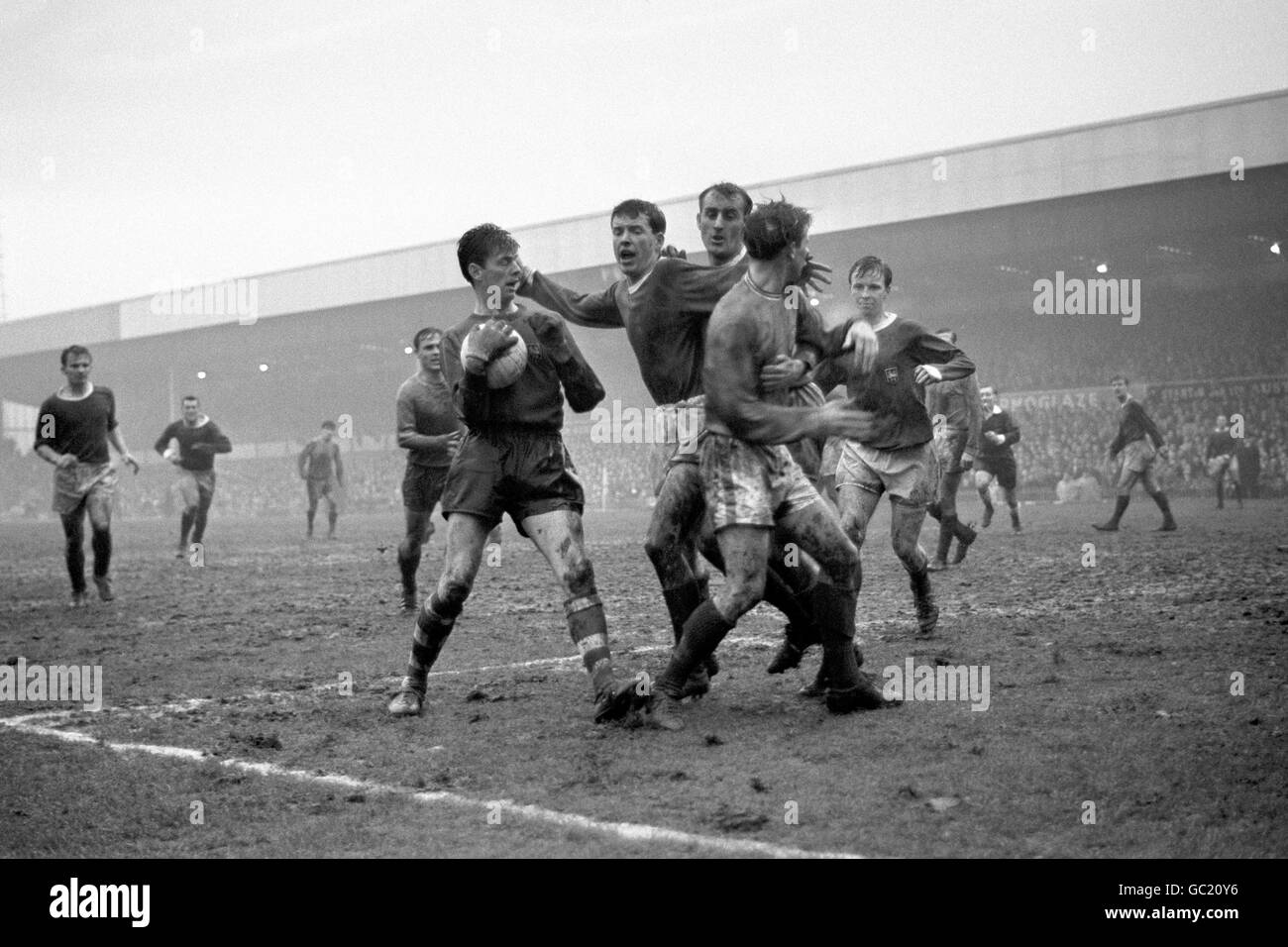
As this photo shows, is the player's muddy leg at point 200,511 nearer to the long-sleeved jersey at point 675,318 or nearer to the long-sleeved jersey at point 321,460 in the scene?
the long-sleeved jersey at point 321,460

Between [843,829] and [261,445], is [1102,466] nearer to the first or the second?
[843,829]

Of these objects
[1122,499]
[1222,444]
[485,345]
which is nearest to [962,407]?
[1122,499]

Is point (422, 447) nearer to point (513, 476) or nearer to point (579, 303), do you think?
point (579, 303)

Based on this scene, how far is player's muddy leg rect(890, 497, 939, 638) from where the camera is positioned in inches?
331

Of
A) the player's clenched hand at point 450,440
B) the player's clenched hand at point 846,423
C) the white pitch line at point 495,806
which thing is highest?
the player's clenched hand at point 450,440

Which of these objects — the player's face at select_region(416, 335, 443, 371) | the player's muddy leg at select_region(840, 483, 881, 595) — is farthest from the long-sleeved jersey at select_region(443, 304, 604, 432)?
the player's face at select_region(416, 335, 443, 371)

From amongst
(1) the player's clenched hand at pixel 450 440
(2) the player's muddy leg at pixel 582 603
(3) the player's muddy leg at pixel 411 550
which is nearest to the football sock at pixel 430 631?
(2) the player's muddy leg at pixel 582 603

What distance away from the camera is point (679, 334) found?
21.2ft

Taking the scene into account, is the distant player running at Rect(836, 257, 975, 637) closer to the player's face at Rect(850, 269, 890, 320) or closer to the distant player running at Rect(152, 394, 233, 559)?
the player's face at Rect(850, 269, 890, 320)

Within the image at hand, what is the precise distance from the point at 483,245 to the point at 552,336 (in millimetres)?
564

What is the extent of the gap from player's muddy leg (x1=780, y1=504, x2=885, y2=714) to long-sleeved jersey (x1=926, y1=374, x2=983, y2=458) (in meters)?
8.33

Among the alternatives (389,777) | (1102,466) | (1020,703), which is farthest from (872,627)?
(1102,466)

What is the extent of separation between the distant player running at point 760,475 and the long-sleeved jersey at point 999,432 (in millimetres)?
12776

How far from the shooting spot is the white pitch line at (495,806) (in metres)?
4.01
